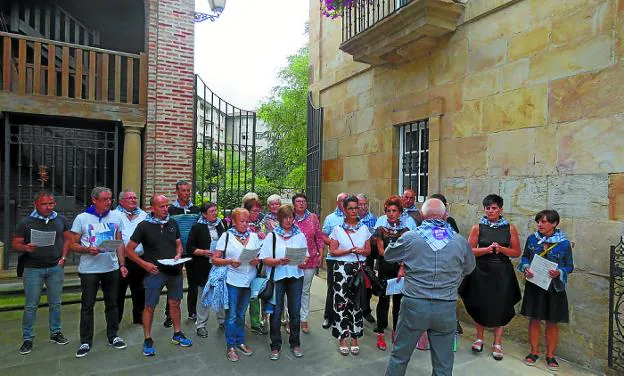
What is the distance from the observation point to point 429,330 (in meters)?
3.28

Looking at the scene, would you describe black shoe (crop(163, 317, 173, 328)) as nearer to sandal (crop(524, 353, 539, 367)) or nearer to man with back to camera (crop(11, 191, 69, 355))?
man with back to camera (crop(11, 191, 69, 355))

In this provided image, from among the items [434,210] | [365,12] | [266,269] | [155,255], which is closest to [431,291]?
[434,210]

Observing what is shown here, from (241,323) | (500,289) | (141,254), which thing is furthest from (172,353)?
(500,289)

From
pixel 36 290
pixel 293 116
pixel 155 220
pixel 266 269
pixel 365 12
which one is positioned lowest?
pixel 36 290

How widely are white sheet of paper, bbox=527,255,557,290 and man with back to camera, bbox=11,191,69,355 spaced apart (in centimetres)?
502

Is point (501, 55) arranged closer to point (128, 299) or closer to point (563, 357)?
point (563, 357)

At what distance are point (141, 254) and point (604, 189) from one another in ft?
16.6

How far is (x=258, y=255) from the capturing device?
4438mm

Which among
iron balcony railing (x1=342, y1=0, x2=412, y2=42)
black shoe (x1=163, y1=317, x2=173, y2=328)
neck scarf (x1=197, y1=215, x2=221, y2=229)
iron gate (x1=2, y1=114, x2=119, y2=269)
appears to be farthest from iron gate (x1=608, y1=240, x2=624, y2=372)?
iron gate (x1=2, y1=114, x2=119, y2=269)

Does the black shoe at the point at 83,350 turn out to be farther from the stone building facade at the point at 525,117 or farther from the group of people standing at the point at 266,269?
the stone building facade at the point at 525,117

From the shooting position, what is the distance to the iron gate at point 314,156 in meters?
9.16

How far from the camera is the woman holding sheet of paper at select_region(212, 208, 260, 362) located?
429cm

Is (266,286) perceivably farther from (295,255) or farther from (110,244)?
(110,244)

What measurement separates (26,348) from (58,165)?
22.5ft
